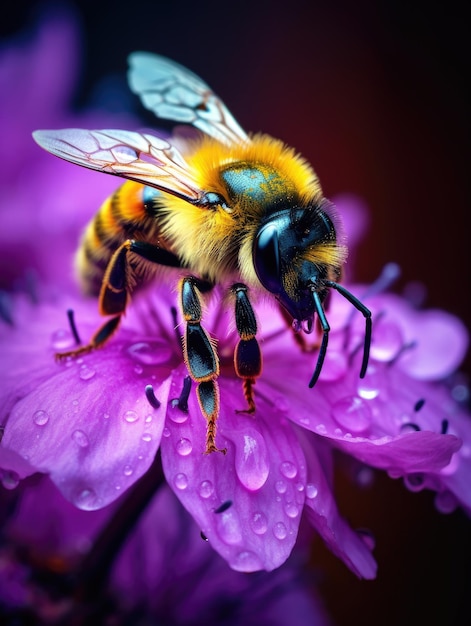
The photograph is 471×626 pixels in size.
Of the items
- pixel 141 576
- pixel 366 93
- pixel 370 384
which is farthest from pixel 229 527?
pixel 366 93

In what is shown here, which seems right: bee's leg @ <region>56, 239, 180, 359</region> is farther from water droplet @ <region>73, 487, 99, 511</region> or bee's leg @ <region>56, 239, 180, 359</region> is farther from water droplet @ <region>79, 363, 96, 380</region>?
water droplet @ <region>73, 487, 99, 511</region>

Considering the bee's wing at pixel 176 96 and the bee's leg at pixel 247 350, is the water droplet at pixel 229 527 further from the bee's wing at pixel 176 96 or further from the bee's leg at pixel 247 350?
the bee's wing at pixel 176 96

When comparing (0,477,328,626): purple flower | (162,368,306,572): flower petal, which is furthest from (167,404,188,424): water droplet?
(0,477,328,626): purple flower

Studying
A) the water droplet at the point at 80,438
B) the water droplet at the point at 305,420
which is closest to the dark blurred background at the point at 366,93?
the water droplet at the point at 305,420

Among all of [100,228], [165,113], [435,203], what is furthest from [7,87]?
[435,203]

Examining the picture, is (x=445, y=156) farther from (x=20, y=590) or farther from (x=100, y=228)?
(x=20, y=590)
